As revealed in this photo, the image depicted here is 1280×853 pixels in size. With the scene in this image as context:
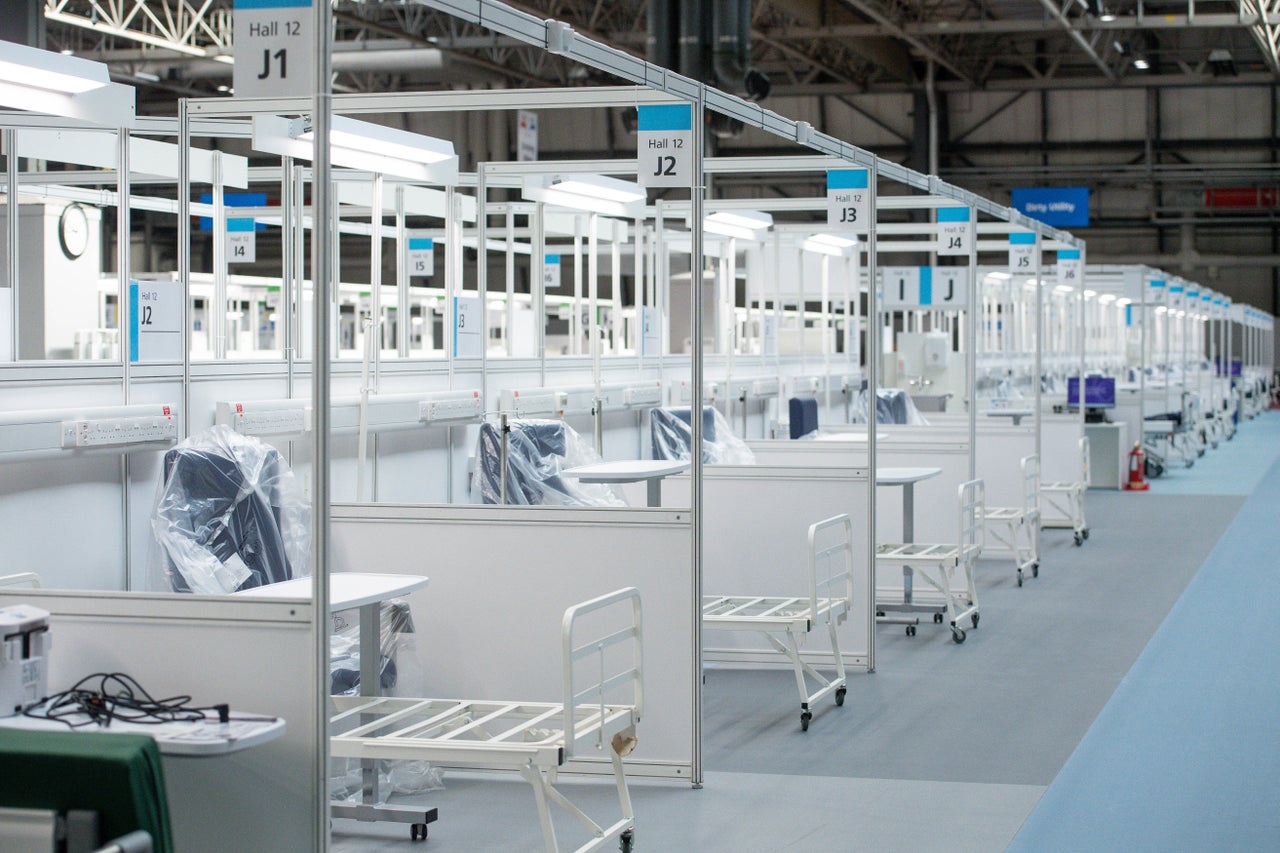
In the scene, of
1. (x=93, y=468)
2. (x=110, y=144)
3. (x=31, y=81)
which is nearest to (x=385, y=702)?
(x=93, y=468)

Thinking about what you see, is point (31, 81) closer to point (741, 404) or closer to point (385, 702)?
point (385, 702)

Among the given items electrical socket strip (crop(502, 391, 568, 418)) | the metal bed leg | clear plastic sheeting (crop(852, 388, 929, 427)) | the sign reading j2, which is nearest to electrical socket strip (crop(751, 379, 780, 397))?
clear plastic sheeting (crop(852, 388, 929, 427))

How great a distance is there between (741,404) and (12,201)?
6.24m

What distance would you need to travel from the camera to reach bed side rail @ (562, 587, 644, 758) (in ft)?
12.0

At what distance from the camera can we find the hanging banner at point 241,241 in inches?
330

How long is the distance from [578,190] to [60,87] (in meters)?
2.59

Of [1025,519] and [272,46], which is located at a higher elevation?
[272,46]

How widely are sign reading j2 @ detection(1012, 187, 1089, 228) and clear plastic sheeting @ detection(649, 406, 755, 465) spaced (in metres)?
16.4

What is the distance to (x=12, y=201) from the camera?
5.52 m

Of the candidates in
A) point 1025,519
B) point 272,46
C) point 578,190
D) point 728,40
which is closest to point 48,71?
point 272,46

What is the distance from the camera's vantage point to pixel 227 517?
15.3ft

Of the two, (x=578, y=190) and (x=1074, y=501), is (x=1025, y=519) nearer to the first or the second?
(x=1074, y=501)

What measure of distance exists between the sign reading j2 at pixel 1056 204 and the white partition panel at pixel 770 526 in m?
18.0

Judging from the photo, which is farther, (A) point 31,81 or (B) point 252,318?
(B) point 252,318
